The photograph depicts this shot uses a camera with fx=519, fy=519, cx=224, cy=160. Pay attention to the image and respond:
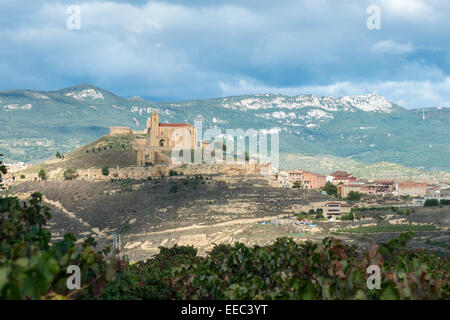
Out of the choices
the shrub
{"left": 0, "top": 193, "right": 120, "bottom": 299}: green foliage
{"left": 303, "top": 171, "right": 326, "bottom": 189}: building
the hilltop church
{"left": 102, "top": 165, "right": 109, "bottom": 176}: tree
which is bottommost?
{"left": 0, "top": 193, "right": 120, "bottom": 299}: green foliage

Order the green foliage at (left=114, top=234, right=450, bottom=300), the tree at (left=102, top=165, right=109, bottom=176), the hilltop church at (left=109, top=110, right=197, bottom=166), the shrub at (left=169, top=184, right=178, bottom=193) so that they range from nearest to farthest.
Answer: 1. the green foliage at (left=114, top=234, right=450, bottom=300)
2. the shrub at (left=169, top=184, right=178, bottom=193)
3. the tree at (left=102, top=165, right=109, bottom=176)
4. the hilltop church at (left=109, top=110, right=197, bottom=166)

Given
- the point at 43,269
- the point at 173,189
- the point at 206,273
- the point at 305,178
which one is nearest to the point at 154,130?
the point at 173,189

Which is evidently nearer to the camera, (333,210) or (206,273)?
(206,273)

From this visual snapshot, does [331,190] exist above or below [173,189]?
below

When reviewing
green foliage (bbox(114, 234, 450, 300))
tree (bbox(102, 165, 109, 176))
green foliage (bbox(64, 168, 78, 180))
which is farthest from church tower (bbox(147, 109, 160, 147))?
green foliage (bbox(114, 234, 450, 300))

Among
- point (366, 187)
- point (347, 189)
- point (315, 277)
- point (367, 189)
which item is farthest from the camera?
point (366, 187)

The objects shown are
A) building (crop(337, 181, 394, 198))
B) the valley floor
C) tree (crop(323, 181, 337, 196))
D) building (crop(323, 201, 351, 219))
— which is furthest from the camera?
building (crop(337, 181, 394, 198))

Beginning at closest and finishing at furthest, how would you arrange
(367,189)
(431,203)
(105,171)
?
(431,203), (105,171), (367,189)

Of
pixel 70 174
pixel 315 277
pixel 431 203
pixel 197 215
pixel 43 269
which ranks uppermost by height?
pixel 70 174

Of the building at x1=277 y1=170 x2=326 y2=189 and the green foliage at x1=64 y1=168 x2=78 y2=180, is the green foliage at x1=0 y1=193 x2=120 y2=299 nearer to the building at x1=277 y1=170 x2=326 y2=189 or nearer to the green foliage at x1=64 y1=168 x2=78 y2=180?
the green foliage at x1=64 y1=168 x2=78 y2=180

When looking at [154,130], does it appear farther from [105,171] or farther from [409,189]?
[409,189]
